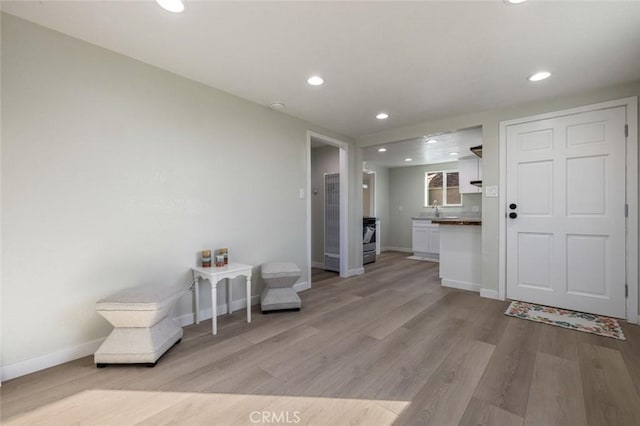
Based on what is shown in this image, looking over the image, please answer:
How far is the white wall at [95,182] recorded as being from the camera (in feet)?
5.92

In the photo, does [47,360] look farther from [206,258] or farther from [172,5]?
[172,5]

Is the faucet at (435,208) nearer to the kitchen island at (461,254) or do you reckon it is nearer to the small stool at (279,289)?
the kitchen island at (461,254)

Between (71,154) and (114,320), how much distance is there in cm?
125

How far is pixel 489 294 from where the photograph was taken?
3.46 meters

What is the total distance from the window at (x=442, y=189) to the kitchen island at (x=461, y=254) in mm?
3175

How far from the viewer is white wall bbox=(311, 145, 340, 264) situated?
17.3 feet

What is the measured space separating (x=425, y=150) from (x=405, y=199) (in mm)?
2284

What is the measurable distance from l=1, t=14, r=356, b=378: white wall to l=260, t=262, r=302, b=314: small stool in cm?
43

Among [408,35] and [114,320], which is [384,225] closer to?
[408,35]

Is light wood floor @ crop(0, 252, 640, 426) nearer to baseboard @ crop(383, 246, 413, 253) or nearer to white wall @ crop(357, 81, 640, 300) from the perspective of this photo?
white wall @ crop(357, 81, 640, 300)

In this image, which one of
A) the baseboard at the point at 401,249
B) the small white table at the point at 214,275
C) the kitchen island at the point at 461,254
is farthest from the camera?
the baseboard at the point at 401,249

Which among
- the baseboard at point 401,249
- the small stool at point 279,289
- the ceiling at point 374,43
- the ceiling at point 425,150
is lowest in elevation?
the baseboard at point 401,249

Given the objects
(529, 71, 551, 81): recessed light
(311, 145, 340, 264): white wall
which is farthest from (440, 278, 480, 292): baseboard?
(529, 71, 551, 81): recessed light

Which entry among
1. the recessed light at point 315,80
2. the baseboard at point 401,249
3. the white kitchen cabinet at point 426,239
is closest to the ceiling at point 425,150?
the white kitchen cabinet at point 426,239
